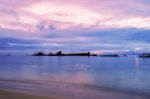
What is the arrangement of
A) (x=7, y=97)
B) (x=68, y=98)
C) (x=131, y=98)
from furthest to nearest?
(x=131, y=98) < (x=68, y=98) < (x=7, y=97)

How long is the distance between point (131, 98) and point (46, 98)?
213 inches

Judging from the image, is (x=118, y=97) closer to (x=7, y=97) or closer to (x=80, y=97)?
(x=80, y=97)

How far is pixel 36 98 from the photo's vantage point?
15320 mm

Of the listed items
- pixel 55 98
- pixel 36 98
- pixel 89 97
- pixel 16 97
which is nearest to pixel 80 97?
pixel 89 97

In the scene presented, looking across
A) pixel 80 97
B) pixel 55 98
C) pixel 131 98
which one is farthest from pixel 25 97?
pixel 131 98

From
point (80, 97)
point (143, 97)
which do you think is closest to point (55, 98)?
point (80, 97)

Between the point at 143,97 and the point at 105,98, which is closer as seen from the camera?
the point at 105,98

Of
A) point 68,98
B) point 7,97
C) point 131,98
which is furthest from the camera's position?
point 131,98

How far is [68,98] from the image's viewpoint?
1606 cm

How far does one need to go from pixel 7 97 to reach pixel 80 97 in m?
4.23

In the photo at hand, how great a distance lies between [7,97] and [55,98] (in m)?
2.66

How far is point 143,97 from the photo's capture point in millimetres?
17750

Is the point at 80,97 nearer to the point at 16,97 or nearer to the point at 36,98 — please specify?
the point at 36,98

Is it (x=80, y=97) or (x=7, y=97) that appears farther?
(x=80, y=97)
